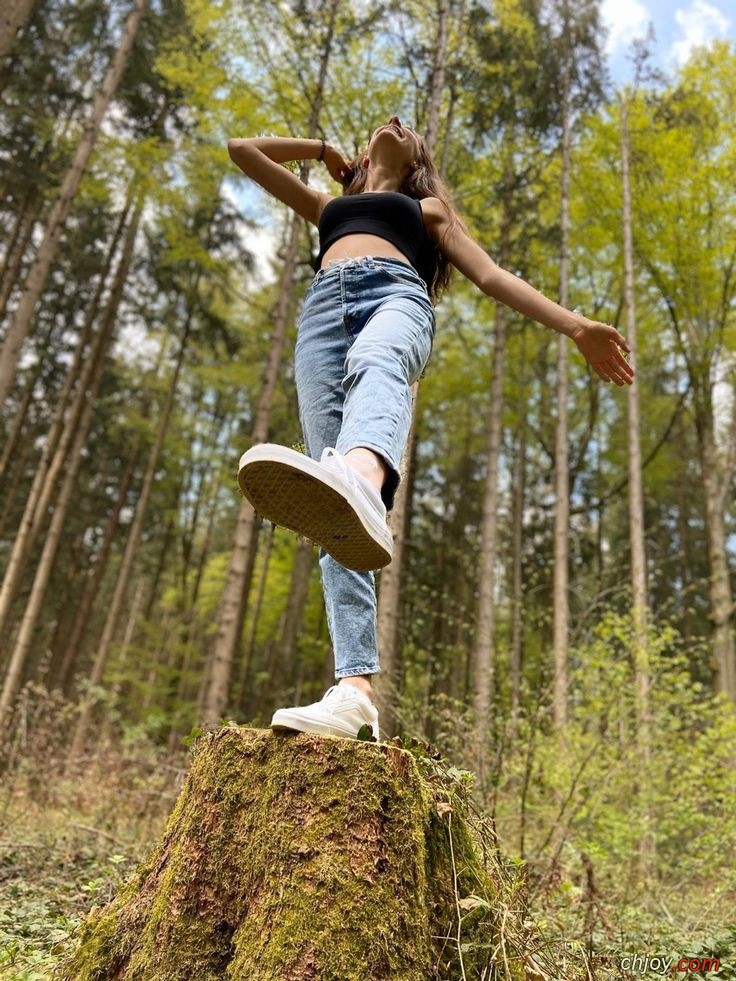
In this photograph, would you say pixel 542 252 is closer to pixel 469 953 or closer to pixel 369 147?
pixel 369 147

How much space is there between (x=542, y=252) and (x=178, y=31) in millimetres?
7573

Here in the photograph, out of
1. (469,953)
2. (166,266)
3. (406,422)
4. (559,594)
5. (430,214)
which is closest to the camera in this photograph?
(469,953)

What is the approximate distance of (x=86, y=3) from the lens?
503 inches

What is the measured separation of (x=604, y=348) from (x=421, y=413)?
1418cm

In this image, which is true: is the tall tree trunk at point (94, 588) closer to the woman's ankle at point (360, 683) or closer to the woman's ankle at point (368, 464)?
the woman's ankle at point (360, 683)

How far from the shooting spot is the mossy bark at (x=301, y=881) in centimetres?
155

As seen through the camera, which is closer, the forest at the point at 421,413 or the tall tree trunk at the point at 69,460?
the forest at the point at 421,413

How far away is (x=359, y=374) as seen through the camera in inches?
82.1

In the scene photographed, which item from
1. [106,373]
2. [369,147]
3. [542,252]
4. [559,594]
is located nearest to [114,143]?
[106,373]

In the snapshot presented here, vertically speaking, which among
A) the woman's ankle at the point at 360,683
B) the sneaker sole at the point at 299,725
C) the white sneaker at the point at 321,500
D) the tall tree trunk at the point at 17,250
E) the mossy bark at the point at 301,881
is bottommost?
the mossy bark at the point at 301,881

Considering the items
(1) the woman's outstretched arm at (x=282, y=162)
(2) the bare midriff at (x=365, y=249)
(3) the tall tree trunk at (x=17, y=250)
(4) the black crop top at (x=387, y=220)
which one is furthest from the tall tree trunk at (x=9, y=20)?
(2) the bare midriff at (x=365, y=249)

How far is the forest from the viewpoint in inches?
222

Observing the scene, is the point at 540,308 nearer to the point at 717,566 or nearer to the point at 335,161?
the point at 335,161

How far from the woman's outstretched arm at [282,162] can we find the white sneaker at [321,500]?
4.88 feet
